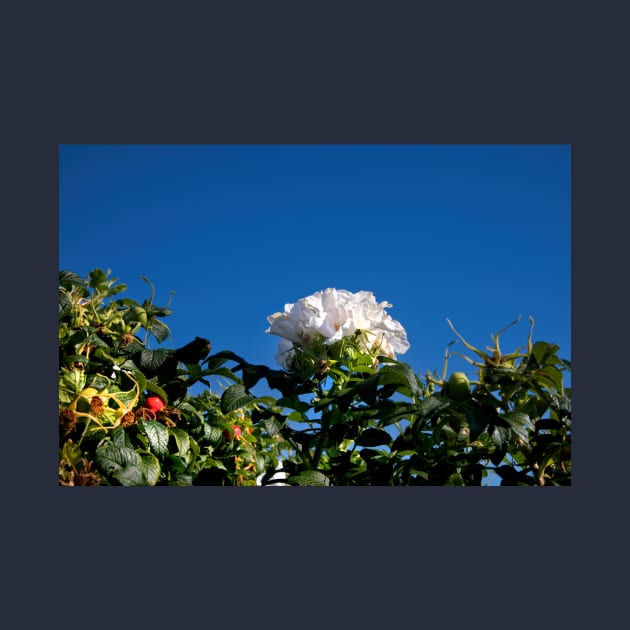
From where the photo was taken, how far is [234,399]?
1.44 m

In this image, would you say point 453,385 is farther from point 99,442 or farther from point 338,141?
point 338,141

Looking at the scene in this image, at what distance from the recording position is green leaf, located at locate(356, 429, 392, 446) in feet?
4.70

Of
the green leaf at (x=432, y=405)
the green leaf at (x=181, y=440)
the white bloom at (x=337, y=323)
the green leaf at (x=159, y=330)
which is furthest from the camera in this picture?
the green leaf at (x=159, y=330)

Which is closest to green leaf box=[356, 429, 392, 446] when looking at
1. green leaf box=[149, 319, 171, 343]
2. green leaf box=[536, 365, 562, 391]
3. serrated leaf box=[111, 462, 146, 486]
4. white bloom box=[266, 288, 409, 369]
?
white bloom box=[266, 288, 409, 369]

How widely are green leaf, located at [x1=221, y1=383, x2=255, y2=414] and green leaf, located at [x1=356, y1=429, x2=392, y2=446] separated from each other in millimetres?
256

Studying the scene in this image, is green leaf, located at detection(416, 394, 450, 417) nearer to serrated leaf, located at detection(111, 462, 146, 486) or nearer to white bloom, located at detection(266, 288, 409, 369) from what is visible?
white bloom, located at detection(266, 288, 409, 369)

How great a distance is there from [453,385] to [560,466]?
419 mm

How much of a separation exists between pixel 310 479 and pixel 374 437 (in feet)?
0.56


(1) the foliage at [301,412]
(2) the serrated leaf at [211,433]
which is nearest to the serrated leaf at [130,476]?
(1) the foliage at [301,412]

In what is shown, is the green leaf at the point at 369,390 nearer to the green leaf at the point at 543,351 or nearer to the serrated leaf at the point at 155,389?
the green leaf at the point at 543,351

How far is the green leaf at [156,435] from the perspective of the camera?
1.31 metres

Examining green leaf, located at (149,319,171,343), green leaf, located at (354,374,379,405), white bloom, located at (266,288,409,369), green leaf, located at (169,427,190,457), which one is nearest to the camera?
green leaf, located at (354,374,379,405)

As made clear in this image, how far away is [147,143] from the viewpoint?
1.80m

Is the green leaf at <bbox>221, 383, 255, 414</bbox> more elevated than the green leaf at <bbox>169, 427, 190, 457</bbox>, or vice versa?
the green leaf at <bbox>221, 383, 255, 414</bbox>
